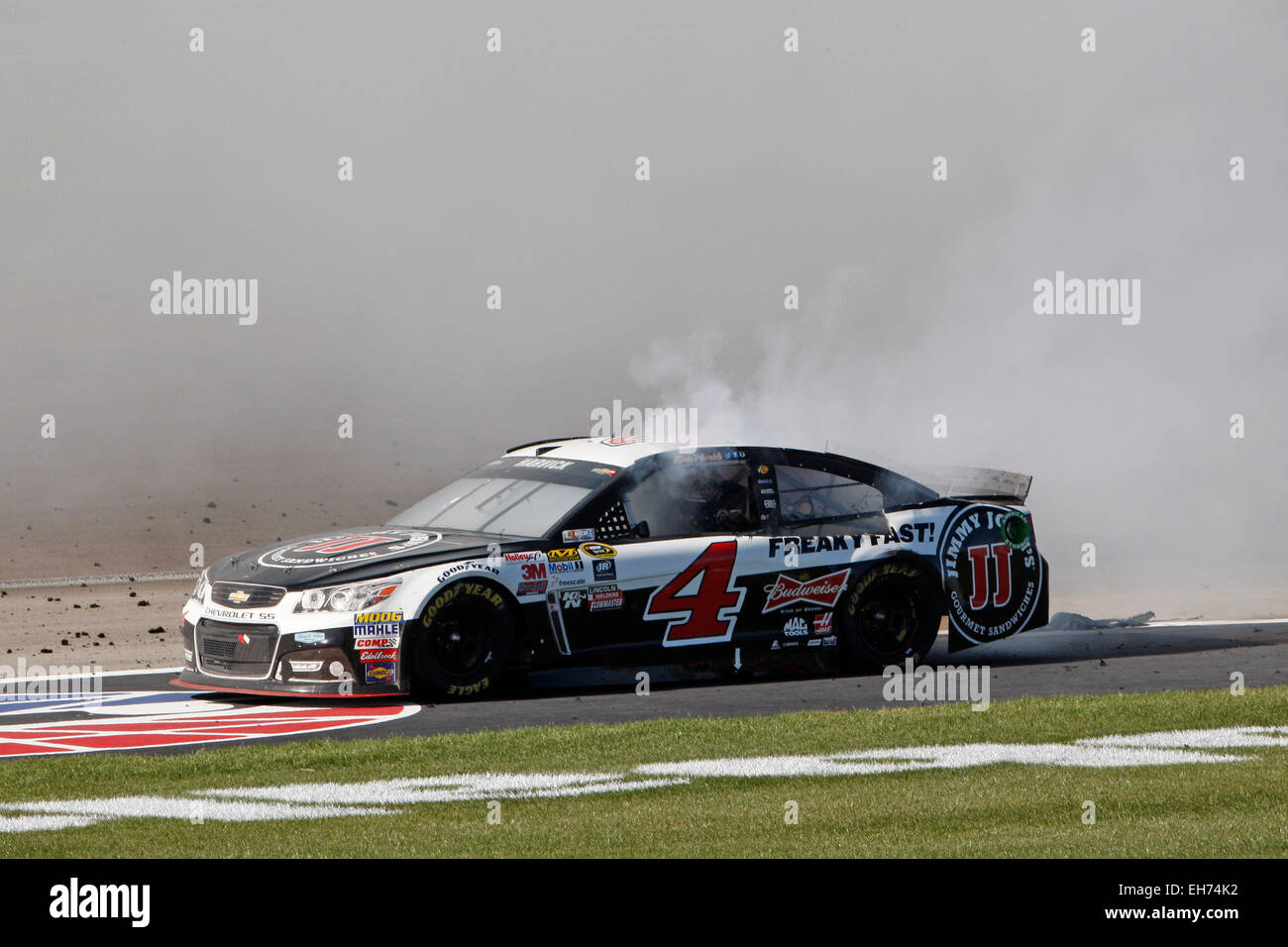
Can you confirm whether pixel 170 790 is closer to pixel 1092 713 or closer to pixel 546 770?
pixel 546 770

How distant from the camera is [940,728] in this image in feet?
30.1

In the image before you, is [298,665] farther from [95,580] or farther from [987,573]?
[95,580]

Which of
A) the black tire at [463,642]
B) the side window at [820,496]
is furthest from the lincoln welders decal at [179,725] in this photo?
the side window at [820,496]

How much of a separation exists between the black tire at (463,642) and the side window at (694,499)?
1.11 m

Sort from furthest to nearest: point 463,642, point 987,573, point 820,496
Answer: point 987,573
point 820,496
point 463,642

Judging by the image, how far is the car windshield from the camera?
11.0 m

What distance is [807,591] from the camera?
11383mm

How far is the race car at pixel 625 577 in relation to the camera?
10.2m

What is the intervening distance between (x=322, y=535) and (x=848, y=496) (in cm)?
335

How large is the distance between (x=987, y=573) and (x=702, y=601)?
87.0 inches

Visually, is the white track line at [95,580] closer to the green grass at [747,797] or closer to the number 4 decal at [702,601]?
the number 4 decal at [702,601]

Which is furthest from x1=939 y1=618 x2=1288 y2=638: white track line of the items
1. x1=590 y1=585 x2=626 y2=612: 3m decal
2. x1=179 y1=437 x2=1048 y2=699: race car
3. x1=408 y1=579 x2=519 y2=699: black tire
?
x1=408 y1=579 x2=519 y2=699: black tire

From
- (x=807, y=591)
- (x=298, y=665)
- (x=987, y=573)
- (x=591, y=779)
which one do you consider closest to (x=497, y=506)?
(x=298, y=665)
